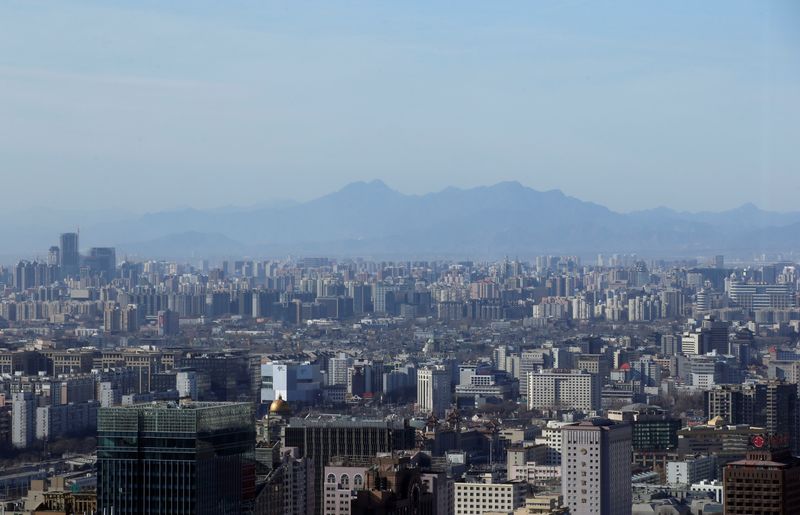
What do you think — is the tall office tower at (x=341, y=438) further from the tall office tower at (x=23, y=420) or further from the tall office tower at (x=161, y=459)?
the tall office tower at (x=161, y=459)

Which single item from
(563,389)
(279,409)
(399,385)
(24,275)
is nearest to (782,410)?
(279,409)

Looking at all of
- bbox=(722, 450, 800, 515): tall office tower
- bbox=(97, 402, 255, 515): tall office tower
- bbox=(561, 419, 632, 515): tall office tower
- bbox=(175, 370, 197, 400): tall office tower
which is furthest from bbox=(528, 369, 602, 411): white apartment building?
bbox=(97, 402, 255, 515): tall office tower

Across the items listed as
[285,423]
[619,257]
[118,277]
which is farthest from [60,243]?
[285,423]

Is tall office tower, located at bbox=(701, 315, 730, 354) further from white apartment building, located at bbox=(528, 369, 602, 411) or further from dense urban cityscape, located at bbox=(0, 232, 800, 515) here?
white apartment building, located at bbox=(528, 369, 602, 411)

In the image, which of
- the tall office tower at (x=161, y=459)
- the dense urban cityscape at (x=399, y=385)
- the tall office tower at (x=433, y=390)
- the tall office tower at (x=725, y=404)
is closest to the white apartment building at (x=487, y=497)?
the dense urban cityscape at (x=399, y=385)

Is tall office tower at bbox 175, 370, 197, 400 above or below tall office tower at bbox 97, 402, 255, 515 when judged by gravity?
below

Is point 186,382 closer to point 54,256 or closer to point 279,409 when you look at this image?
point 279,409
